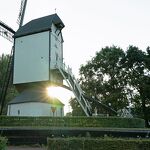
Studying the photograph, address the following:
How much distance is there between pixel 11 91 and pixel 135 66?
30135 mm

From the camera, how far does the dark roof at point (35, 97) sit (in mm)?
31900

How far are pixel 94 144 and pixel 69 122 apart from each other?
8618mm

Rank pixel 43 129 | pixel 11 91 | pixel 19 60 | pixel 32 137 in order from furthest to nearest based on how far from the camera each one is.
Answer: pixel 11 91
pixel 19 60
pixel 32 137
pixel 43 129

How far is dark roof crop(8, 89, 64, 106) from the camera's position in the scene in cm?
3190

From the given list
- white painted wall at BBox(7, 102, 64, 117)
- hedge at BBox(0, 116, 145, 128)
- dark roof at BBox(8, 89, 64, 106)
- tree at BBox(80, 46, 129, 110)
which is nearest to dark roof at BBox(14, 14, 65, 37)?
dark roof at BBox(8, 89, 64, 106)

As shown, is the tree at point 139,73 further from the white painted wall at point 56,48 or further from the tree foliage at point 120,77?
the white painted wall at point 56,48

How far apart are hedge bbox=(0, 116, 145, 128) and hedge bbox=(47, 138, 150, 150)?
8391 mm

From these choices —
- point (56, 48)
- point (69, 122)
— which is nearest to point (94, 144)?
point (69, 122)

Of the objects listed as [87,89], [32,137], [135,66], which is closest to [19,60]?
[32,137]

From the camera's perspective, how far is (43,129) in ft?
76.5

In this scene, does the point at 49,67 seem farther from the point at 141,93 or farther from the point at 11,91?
the point at 11,91

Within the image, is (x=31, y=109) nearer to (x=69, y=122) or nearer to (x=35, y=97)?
(x=35, y=97)

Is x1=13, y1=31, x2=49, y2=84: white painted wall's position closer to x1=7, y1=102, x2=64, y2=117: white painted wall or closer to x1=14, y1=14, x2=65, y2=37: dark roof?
x1=14, y1=14, x2=65, y2=37: dark roof

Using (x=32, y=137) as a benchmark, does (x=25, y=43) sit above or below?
above
